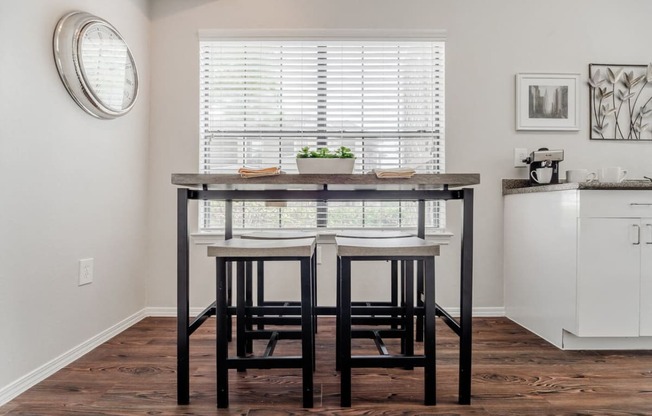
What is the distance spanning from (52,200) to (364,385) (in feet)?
5.47

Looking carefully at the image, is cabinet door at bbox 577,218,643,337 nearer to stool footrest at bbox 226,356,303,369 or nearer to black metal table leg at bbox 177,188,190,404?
stool footrest at bbox 226,356,303,369

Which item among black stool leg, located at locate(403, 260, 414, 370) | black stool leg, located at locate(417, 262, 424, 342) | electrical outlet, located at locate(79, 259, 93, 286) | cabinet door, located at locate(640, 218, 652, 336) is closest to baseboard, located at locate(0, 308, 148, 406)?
electrical outlet, located at locate(79, 259, 93, 286)

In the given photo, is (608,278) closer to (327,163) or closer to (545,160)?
(545,160)

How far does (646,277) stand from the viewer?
205 centimetres

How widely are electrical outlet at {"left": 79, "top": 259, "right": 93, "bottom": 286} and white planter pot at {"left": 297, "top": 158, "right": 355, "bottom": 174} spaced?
1337 mm

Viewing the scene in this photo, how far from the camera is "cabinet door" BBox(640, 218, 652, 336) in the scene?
2.05 metres

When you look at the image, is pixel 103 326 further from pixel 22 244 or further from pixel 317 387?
pixel 317 387

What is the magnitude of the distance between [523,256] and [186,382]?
2.16 metres

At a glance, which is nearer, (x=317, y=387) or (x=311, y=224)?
(x=317, y=387)

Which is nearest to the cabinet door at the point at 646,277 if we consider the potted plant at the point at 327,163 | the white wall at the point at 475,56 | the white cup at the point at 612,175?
the white cup at the point at 612,175

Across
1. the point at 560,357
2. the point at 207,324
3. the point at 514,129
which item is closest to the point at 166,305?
the point at 207,324

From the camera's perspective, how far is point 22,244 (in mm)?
1621

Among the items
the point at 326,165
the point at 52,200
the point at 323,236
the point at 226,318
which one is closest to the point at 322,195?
the point at 326,165

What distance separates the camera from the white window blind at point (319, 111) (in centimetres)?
277
